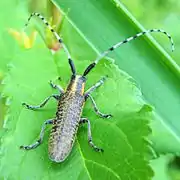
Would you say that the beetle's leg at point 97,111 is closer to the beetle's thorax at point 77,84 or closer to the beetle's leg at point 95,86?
the beetle's leg at point 95,86

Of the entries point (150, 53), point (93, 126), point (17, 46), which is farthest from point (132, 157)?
point (17, 46)

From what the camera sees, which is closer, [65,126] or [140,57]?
[65,126]

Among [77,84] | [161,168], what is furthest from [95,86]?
[161,168]

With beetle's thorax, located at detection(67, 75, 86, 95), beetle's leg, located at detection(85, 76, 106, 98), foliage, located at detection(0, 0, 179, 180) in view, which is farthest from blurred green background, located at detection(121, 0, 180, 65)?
beetle's leg, located at detection(85, 76, 106, 98)

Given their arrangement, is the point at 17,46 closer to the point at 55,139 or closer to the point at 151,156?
the point at 55,139

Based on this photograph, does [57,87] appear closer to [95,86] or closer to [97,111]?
[95,86]

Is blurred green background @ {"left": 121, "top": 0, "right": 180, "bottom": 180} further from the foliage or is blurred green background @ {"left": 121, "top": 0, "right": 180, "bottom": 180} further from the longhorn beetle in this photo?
the longhorn beetle
